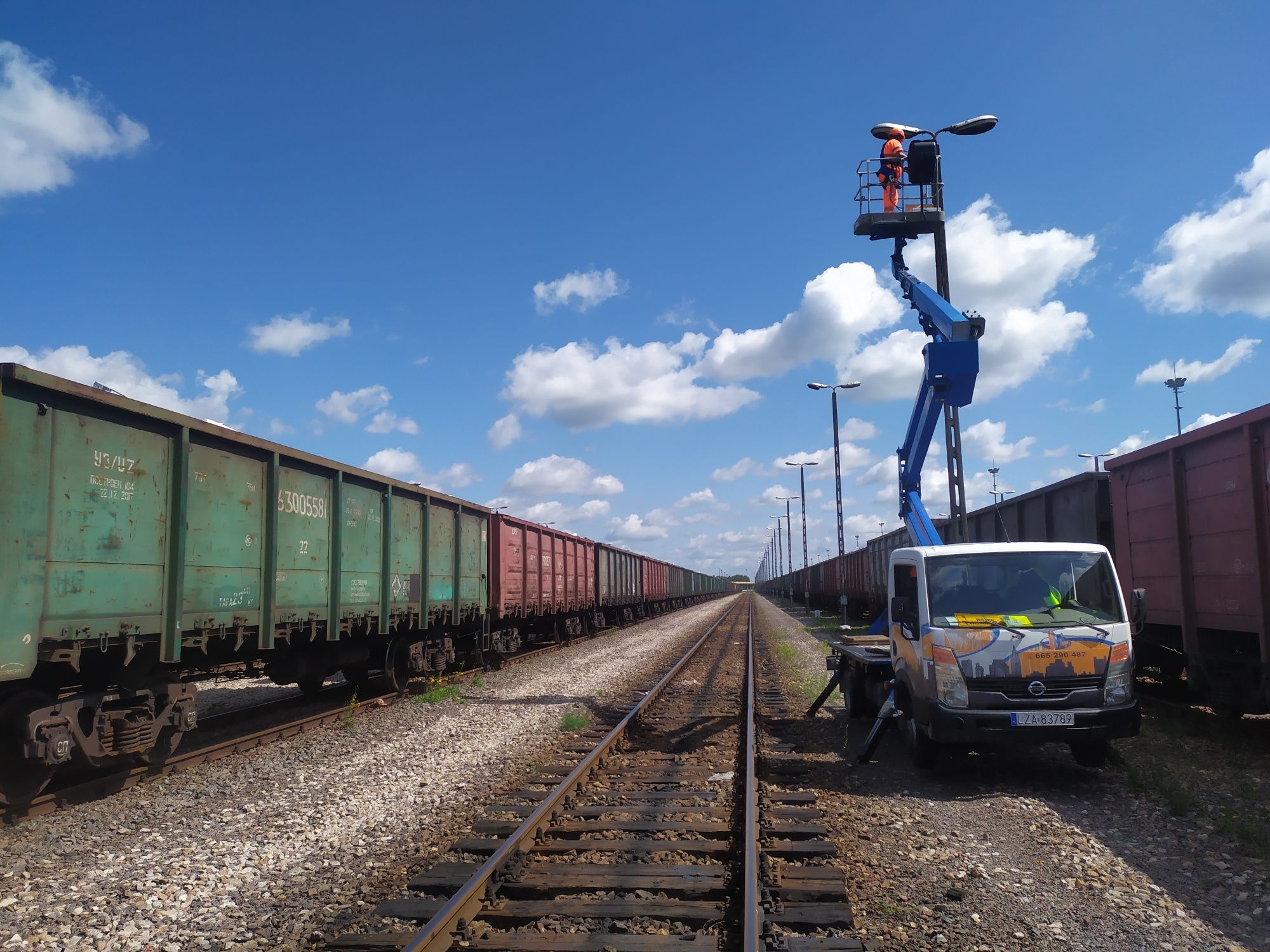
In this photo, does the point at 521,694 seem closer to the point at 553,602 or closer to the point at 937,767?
the point at 937,767

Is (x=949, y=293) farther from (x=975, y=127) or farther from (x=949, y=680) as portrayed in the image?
(x=949, y=680)

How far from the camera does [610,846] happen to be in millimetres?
5367

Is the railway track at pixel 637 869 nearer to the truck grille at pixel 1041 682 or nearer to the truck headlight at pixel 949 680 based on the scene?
the truck headlight at pixel 949 680

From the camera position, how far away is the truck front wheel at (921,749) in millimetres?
7422

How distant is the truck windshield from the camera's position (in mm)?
7121

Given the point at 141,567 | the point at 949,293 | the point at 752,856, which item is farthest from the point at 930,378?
the point at 141,567

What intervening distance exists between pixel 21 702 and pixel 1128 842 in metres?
7.66

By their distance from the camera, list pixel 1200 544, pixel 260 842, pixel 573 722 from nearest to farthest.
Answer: pixel 260 842 < pixel 1200 544 < pixel 573 722

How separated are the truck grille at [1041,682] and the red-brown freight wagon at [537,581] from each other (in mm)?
11775

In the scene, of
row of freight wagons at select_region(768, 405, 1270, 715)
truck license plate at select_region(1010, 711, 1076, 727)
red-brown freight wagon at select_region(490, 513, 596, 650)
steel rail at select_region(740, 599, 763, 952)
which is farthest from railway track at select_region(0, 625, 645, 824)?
row of freight wagons at select_region(768, 405, 1270, 715)

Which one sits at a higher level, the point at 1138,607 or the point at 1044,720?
the point at 1138,607

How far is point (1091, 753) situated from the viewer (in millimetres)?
7391

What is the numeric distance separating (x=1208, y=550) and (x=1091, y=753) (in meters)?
2.63

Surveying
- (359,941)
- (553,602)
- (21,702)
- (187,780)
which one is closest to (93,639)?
(21,702)
